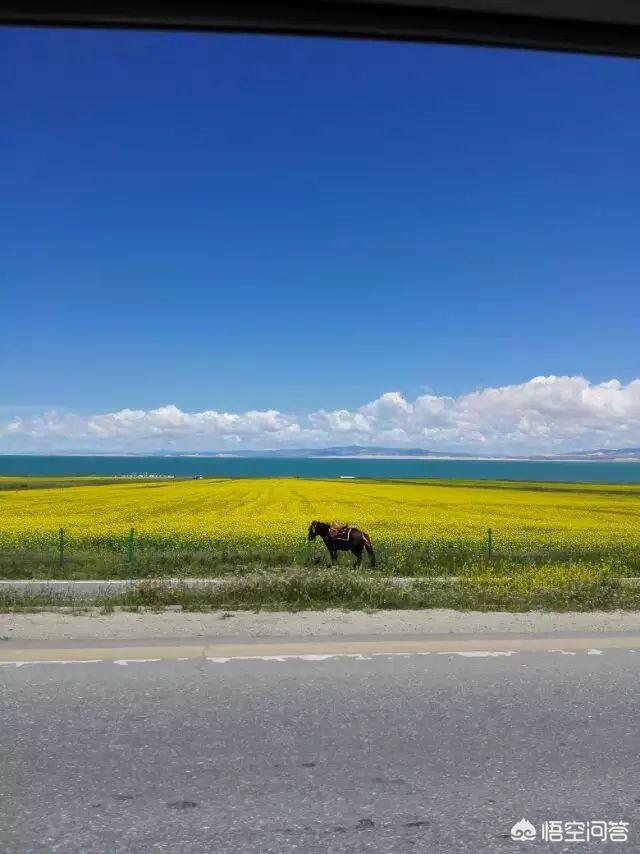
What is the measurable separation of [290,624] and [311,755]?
13.8 feet

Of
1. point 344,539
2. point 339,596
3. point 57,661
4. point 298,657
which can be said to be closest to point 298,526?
point 344,539

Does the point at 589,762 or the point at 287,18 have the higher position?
the point at 287,18

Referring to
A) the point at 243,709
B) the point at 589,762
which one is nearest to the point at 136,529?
the point at 243,709

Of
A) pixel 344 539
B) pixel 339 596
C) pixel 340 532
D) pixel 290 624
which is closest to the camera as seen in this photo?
pixel 290 624

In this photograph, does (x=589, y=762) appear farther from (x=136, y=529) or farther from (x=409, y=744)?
(x=136, y=529)

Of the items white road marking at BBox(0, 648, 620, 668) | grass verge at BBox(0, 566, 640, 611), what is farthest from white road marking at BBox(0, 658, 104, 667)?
grass verge at BBox(0, 566, 640, 611)

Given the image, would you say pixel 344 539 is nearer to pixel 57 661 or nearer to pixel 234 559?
pixel 234 559

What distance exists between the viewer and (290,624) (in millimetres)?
8586

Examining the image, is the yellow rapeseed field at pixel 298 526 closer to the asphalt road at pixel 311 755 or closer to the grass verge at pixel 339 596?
the grass verge at pixel 339 596

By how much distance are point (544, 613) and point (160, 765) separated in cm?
671

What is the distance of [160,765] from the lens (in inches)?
168

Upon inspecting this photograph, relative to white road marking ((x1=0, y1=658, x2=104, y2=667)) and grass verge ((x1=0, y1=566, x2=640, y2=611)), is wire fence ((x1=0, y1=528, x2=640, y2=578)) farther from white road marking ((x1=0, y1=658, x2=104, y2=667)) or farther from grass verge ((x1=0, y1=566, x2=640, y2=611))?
white road marking ((x1=0, y1=658, x2=104, y2=667))

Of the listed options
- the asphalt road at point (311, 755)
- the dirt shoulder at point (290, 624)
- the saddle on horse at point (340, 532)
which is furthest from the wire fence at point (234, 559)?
the asphalt road at point (311, 755)

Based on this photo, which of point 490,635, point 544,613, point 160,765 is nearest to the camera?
point 160,765
